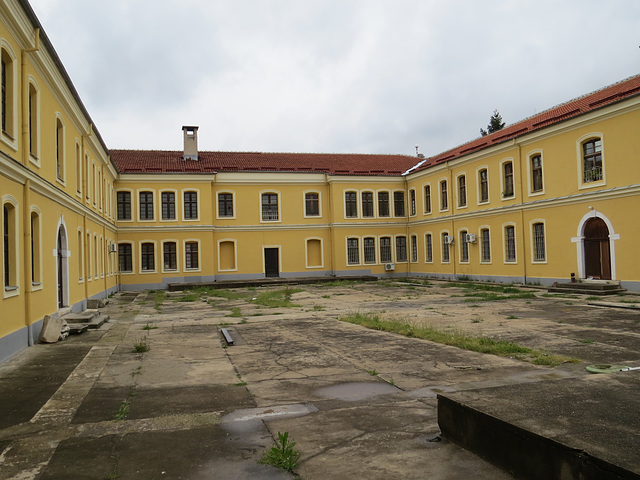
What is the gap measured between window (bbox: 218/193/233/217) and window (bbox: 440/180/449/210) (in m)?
12.8

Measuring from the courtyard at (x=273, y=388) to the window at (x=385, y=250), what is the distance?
2013cm

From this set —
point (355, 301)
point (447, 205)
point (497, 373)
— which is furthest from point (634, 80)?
point (497, 373)

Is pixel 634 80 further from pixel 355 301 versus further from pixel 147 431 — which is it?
pixel 147 431

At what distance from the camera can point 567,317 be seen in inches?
504

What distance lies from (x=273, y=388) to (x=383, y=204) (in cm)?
2849

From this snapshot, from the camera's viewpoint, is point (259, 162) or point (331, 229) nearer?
point (331, 229)

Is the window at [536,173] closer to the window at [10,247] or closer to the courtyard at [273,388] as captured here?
the courtyard at [273,388]

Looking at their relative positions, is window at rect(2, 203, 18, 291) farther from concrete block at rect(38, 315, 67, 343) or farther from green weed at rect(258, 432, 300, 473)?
green weed at rect(258, 432, 300, 473)

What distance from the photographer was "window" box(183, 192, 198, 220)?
101 feet

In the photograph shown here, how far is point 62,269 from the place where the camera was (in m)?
14.8

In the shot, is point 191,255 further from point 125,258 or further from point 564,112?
point 564,112

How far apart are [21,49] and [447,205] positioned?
77.7 ft

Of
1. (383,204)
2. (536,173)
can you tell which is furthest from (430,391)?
(383,204)

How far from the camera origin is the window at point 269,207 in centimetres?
3284
